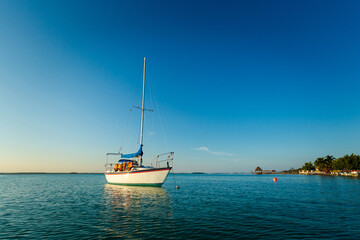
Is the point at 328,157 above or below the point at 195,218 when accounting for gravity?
above

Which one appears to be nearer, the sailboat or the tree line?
the sailboat

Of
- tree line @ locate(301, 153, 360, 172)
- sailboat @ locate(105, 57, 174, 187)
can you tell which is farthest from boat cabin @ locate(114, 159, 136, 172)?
tree line @ locate(301, 153, 360, 172)

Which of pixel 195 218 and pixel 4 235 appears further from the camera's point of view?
pixel 195 218

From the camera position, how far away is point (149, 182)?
112 feet

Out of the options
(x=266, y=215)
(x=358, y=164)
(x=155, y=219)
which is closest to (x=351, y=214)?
(x=266, y=215)

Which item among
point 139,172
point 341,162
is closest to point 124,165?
point 139,172

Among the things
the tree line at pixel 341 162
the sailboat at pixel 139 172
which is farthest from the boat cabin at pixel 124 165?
the tree line at pixel 341 162

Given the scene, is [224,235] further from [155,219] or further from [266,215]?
[266,215]

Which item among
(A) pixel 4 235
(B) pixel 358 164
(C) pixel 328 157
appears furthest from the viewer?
(C) pixel 328 157

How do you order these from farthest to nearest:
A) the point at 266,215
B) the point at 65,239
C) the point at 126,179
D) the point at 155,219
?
the point at 126,179 → the point at 266,215 → the point at 155,219 → the point at 65,239

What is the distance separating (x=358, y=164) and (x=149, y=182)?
114 meters

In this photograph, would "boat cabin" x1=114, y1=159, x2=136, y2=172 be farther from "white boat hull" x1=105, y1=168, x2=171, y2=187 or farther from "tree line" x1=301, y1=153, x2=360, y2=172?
"tree line" x1=301, y1=153, x2=360, y2=172

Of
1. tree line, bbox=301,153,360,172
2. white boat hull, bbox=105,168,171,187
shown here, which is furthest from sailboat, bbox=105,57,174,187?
tree line, bbox=301,153,360,172

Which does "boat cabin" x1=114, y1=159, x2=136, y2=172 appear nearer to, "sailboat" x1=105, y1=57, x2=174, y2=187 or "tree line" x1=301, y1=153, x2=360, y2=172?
"sailboat" x1=105, y1=57, x2=174, y2=187
